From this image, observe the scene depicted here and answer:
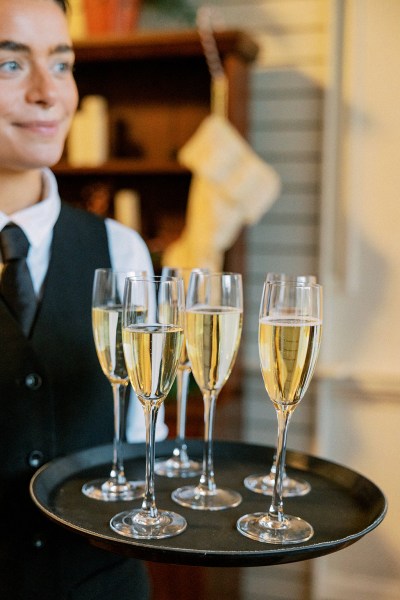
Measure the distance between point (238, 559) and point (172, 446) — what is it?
Answer: 0.46 metres

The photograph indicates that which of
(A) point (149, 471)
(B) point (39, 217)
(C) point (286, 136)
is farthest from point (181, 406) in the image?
(C) point (286, 136)

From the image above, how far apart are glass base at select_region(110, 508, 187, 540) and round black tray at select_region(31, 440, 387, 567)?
1cm

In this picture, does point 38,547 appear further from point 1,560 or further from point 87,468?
point 87,468

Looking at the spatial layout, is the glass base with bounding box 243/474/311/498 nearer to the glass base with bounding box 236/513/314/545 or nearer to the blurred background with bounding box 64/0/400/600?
the glass base with bounding box 236/513/314/545

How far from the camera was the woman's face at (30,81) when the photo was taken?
54.0 inches

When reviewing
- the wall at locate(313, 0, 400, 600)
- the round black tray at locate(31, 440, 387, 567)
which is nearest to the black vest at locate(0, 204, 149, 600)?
the round black tray at locate(31, 440, 387, 567)

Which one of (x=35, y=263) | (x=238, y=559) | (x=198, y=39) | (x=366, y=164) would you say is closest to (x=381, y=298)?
(x=366, y=164)

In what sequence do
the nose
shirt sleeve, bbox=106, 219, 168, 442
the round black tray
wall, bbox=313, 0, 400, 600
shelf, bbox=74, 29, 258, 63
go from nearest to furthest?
the round black tray < the nose < shirt sleeve, bbox=106, 219, 168, 442 < shelf, bbox=74, 29, 258, 63 < wall, bbox=313, 0, 400, 600

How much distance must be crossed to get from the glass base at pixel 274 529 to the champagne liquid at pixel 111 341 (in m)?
0.30

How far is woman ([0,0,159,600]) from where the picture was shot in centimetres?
133

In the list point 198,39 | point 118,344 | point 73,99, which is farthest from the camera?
point 198,39

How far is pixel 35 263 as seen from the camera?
5.01 feet

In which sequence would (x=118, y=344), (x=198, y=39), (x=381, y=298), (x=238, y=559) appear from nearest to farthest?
(x=238, y=559), (x=118, y=344), (x=198, y=39), (x=381, y=298)

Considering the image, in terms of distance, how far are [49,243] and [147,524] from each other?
69 centimetres
